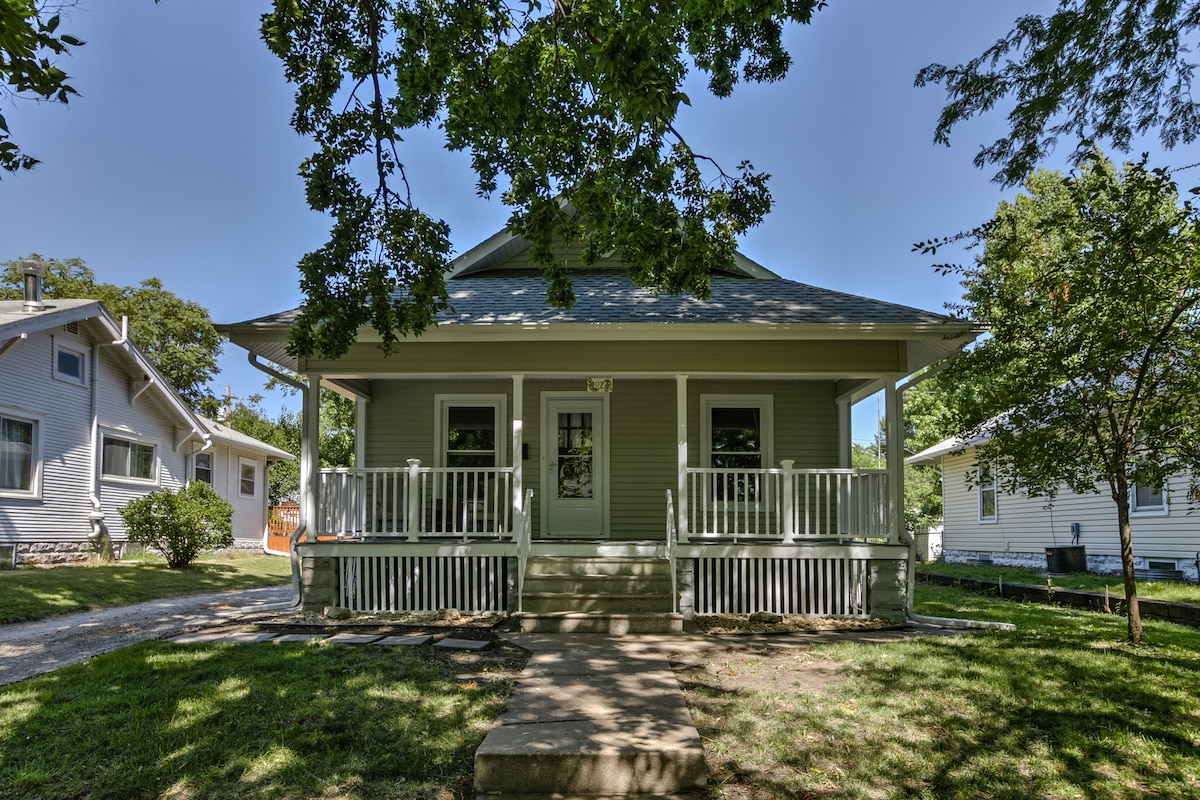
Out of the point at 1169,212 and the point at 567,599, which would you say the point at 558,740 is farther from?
the point at 1169,212

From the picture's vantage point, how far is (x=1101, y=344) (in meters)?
6.41

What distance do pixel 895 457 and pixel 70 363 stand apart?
1565cm

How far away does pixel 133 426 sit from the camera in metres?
17.3

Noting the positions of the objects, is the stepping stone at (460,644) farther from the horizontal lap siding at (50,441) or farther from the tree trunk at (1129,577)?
the horizontal lap siding at (50,441)

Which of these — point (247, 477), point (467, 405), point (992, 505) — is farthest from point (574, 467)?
point (247, 477)

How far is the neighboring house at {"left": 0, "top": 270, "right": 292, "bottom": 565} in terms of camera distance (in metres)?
13.7

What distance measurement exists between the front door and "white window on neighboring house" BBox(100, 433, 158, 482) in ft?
37.4

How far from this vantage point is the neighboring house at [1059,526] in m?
13.3

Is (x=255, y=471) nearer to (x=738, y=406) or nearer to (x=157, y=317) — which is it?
(x=157, y=317)

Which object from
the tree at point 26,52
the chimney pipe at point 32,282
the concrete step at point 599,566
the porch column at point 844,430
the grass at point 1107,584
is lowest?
the grass at point 1107,584

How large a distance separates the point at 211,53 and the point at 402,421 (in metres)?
6.27

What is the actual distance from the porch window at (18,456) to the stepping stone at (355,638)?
10.2 m

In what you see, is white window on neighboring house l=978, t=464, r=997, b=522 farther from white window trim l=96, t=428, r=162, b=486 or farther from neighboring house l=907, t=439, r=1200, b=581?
white window trim l=96, t=428, r=162, b=486

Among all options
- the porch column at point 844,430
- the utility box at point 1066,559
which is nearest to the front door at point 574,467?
the porch column at point 844,430
